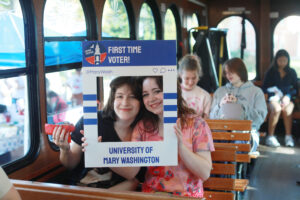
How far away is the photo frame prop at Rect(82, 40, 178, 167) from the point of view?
1.89 m

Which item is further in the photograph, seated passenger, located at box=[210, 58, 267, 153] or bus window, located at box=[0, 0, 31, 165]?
seated passenger, located at box=[210, 58, 267, 153]

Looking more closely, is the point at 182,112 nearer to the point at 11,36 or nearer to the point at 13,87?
the point at 13,87

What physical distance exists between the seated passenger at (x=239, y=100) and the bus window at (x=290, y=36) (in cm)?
501

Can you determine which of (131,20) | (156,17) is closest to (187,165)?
(131,20)

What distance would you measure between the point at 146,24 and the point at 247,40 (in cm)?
397

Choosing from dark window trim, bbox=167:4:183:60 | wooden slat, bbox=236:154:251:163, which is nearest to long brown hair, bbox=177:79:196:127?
wooden slat, bbox=236:154:251:163

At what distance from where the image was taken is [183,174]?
7.55 feet

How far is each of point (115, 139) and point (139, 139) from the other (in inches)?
6.5

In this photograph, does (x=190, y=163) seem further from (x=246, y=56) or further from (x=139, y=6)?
(x=246, y=56)

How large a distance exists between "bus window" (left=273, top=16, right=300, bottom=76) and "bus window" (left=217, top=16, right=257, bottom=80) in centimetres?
51

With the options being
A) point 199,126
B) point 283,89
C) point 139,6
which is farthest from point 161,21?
point 199,126

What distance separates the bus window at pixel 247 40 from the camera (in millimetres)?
9578

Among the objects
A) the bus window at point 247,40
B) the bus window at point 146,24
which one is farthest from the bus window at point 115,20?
the bus window at point 247,40

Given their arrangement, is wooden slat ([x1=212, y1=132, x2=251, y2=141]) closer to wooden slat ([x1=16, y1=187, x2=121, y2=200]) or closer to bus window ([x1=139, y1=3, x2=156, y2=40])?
wooden slat ([x1=16, y1=187, x2=121, y2=200])
